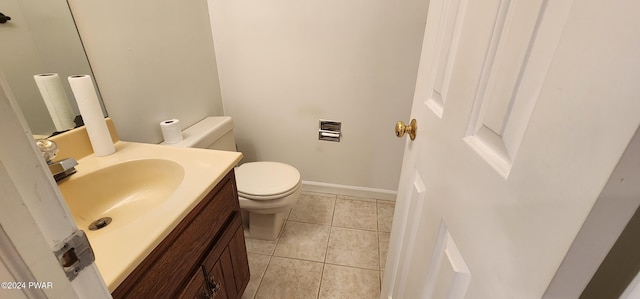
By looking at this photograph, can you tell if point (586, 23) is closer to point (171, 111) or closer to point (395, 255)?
point (395, 255)

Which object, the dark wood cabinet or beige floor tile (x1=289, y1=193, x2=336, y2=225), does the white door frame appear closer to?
the dark wood cabinet

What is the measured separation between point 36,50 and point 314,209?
5.31 feet

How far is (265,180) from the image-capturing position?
148 cm

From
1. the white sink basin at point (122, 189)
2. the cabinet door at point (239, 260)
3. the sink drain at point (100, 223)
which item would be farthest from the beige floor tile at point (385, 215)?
the sink drain at point (100, 223)

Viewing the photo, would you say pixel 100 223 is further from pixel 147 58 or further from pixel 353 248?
pixel 353 248

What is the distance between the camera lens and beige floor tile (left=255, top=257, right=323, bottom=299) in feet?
4.25

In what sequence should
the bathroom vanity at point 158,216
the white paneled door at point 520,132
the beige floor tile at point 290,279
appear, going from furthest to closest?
the beige floor tile at point 290,279 < the bathroom vanity at point 158,216 < the white paneled door at point 520,132

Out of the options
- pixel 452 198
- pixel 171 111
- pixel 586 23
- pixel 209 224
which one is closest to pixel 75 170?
pixel 209 224

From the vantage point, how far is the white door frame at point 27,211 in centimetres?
25

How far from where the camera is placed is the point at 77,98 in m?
0.82

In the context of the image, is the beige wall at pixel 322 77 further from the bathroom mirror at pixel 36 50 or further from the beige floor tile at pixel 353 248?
the bathroom mirror at pixel 36 50

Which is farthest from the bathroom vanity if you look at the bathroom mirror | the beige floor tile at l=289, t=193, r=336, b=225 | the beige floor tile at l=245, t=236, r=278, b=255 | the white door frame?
the beige floor tile at l=289, t=193, r=336, b=225

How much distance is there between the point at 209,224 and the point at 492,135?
81cm

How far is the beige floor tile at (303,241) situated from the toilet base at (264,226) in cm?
8
